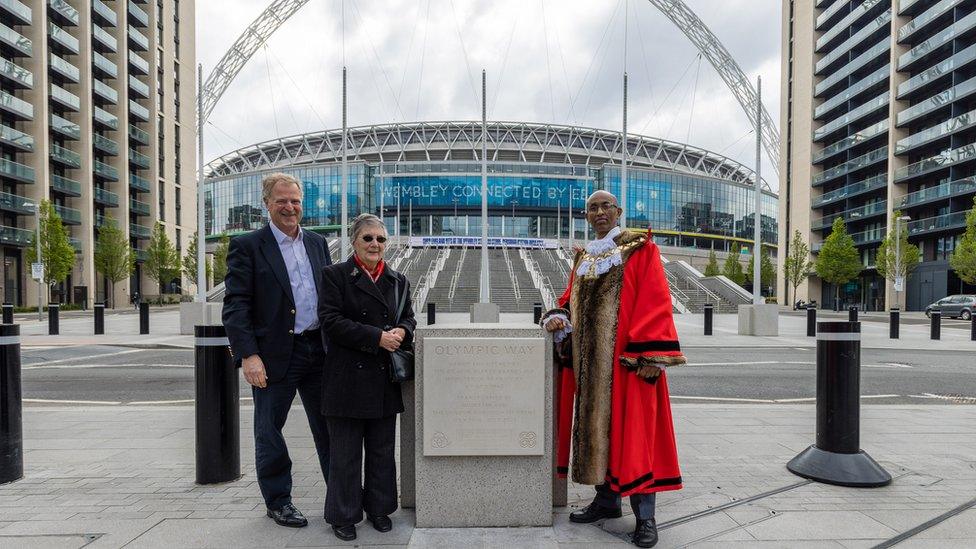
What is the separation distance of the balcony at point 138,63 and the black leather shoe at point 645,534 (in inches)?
2637

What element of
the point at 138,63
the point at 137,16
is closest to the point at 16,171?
the point at 138,63

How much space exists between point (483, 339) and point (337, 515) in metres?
1.36

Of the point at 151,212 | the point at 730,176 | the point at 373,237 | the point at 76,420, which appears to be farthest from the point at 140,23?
the point at 730,176

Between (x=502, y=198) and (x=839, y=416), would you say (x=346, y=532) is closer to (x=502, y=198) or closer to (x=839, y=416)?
(x=839, y=416)

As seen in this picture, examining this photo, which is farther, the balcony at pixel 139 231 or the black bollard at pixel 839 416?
the balcony at pixel 139 231

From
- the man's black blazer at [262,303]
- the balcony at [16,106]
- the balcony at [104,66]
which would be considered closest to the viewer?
the man's black blazer at [262,303]

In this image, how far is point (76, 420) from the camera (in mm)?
6234

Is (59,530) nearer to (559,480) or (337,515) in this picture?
(337,515)

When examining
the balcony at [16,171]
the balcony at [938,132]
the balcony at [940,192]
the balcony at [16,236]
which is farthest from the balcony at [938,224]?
the balcony at [16,171]

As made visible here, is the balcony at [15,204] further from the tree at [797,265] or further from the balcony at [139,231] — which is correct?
A: the tree at [797,265]

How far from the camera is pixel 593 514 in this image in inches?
138

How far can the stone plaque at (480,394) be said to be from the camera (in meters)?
3.27

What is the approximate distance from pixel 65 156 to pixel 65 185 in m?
2.40

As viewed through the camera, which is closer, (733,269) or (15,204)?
(15,204)
